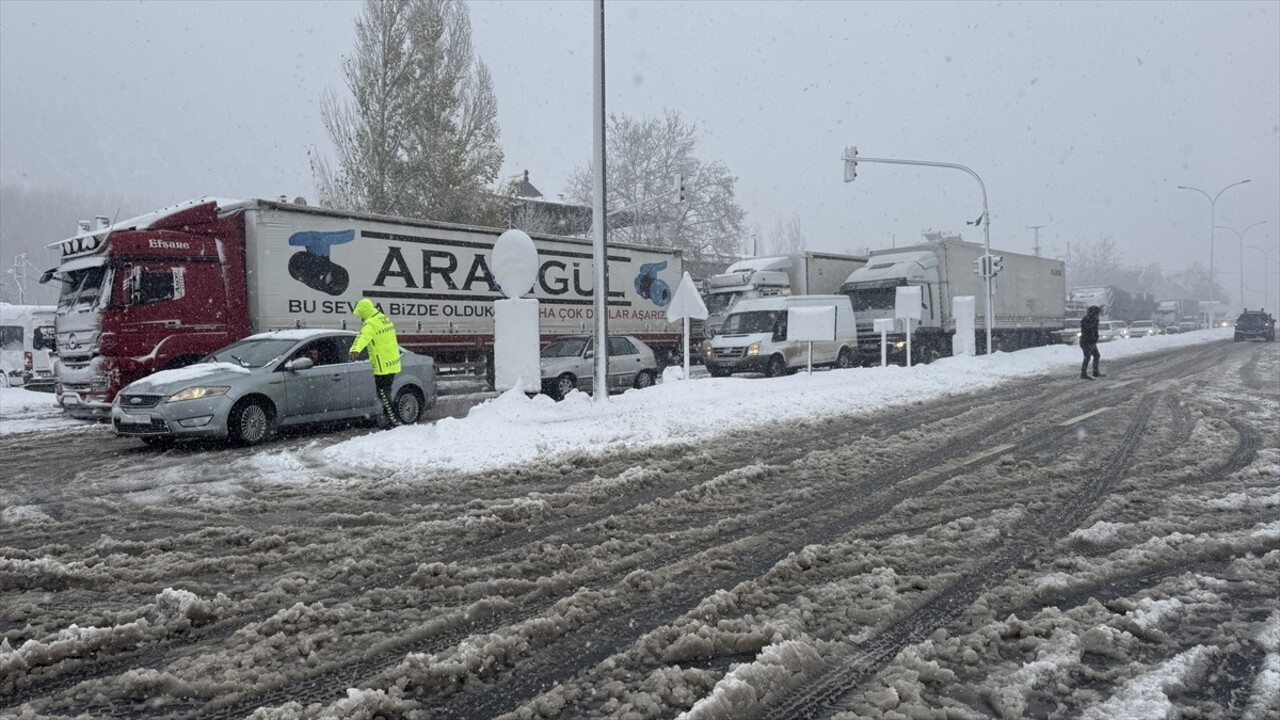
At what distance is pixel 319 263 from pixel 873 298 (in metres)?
16.5

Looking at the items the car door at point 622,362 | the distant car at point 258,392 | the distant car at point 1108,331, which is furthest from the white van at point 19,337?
the distant car at point 1108,331

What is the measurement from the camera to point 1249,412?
11523 millimetres

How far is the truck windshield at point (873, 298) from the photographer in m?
24.7

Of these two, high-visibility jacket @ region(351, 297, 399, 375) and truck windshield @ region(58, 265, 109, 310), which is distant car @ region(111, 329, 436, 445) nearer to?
high-visibility jacket @ region(351, 297, 399, 375)

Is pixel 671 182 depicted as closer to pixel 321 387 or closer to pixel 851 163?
pixel 851 163

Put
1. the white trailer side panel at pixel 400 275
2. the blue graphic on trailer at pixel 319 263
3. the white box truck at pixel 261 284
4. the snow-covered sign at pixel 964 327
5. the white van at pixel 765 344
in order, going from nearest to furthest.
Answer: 1. the white box truck at pixel 261 284
2. the white trailer side panel at pixel 400 275
3. the blue graphic on trailer at pixel 319 263
4. the white van at pixel 765 344
5. the snow-covered sign at pixel 964 327

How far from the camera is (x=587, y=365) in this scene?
16.1m

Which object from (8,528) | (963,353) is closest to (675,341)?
(963,353)

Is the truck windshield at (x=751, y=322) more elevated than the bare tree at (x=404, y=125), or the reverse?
the bare tree at (x=404, y=125)

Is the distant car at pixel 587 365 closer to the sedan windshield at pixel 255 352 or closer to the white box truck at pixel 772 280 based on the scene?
the sedan windshield at pixel 255 352

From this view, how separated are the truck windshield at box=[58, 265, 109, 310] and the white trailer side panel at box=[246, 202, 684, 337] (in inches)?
92.5

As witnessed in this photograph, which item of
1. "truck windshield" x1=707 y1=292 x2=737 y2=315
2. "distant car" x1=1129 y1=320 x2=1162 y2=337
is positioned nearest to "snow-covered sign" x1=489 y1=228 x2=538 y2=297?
"truck windshield" x1=707 y1=292 x2=737 y2=315

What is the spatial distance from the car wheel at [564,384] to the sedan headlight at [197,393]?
21.5ft

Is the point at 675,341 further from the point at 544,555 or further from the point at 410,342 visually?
the point at 544,555
